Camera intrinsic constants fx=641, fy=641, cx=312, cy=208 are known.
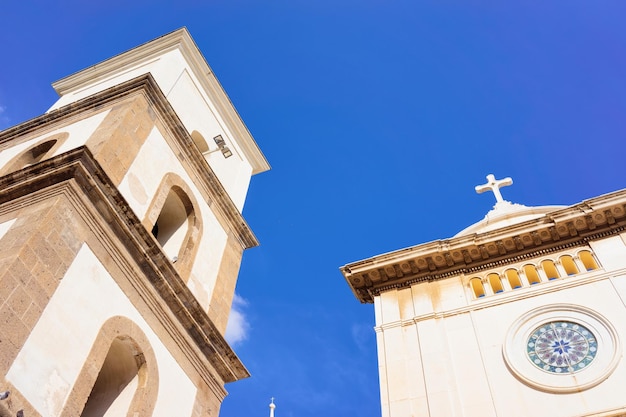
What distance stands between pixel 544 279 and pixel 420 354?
12.0 feet

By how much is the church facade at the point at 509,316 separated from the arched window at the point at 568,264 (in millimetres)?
25

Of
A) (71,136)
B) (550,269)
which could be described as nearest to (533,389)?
(550,269)

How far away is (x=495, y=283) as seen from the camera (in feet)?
54.0

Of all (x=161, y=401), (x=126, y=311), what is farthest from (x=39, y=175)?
(x=161, y=401)

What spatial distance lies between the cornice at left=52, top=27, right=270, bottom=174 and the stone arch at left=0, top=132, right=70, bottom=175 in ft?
18.8

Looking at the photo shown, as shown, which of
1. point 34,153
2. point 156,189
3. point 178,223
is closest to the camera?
point 156,189

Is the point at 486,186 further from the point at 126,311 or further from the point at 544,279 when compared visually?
the point at 126,311

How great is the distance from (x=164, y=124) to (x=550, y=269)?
34.0 feet

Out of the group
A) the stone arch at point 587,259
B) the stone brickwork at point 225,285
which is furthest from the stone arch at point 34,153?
the stone arch at point 587,259

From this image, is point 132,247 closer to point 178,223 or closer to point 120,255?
point 120,255

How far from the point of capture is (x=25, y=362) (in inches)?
353

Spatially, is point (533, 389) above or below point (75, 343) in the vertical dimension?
above

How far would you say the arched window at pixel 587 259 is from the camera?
619 inches

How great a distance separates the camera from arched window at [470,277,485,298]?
16.4 metres
